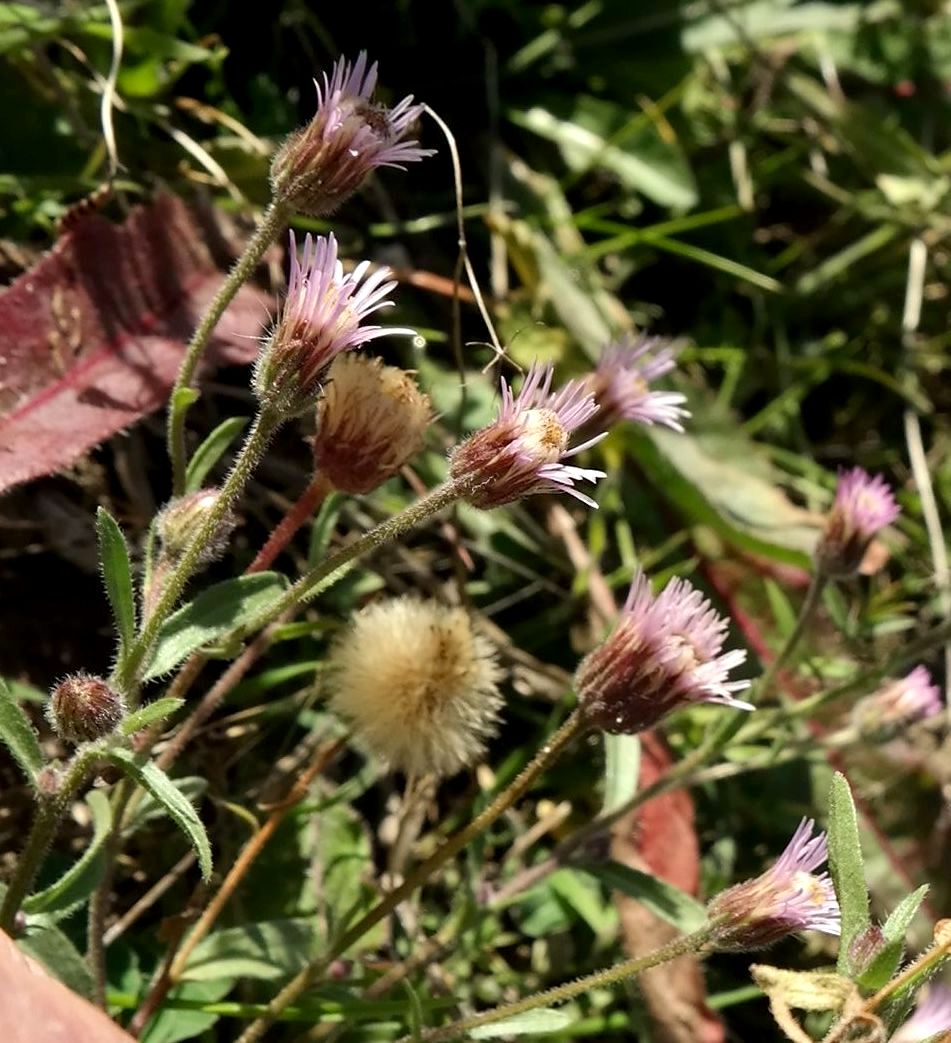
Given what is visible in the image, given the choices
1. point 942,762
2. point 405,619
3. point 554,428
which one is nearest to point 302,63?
point 405,619

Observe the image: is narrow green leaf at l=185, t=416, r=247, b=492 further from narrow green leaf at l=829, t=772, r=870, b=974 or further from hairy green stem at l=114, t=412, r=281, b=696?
narrow green leaf at l=829, t=772, r=870, b=974

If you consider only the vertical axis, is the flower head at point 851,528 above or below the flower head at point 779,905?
above

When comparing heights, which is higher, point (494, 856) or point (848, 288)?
point (848, 288)

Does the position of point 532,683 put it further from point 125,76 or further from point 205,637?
point 125,76

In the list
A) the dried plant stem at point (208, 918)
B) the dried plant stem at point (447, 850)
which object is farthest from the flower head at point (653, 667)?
the dried plant stem at point (208, 918)

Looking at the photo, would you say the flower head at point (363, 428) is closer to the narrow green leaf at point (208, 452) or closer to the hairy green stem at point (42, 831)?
the narrow green leaf at point (208, 452)

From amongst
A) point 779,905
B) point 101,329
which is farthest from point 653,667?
point 101,329

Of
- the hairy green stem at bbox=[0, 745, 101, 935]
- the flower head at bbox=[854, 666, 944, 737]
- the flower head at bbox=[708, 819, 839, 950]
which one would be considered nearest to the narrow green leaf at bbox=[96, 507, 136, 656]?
the hairy green stem at bbox=[0, 745, 101, 935]
